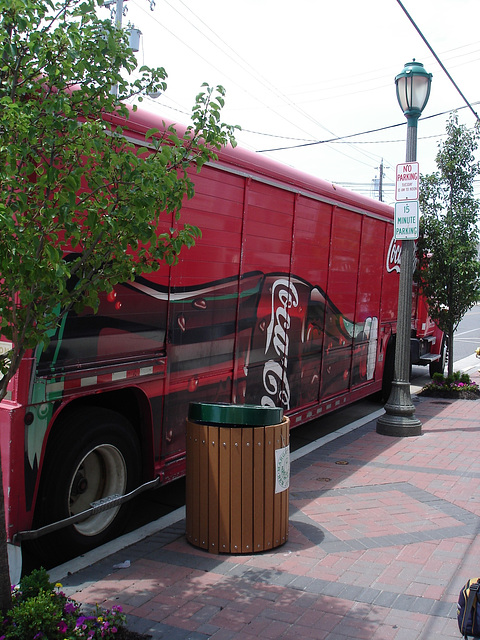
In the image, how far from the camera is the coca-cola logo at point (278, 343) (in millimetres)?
6527

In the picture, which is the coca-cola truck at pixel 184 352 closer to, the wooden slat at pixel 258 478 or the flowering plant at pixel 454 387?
the wooden slat at pixel 258 478

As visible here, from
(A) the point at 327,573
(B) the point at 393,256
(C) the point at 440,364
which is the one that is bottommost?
(A) the point at 327,573

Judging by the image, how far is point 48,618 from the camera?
9.74 ft

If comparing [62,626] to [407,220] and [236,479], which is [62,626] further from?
[407,220]

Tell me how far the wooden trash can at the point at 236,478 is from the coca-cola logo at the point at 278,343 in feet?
6.45

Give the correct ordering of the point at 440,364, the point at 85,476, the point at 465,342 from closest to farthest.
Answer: the point at 85,476 → the point at 440,364 → the point at 465,342

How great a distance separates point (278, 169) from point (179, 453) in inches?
118

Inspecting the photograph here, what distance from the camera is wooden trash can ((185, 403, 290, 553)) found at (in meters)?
4.41

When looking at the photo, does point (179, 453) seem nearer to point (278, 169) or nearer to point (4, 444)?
point (4, 444)

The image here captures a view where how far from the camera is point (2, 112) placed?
8.39ft

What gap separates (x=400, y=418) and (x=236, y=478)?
469 centimetres

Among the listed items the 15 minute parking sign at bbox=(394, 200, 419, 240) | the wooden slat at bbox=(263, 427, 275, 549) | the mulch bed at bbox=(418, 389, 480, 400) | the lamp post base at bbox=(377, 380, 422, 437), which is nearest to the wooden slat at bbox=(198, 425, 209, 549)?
the wooden slat at bbox=(263, 427, 275, 549)

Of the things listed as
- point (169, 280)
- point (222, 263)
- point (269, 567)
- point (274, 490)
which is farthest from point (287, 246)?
point (269, 567)

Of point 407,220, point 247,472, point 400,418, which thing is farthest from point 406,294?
point 247,472
